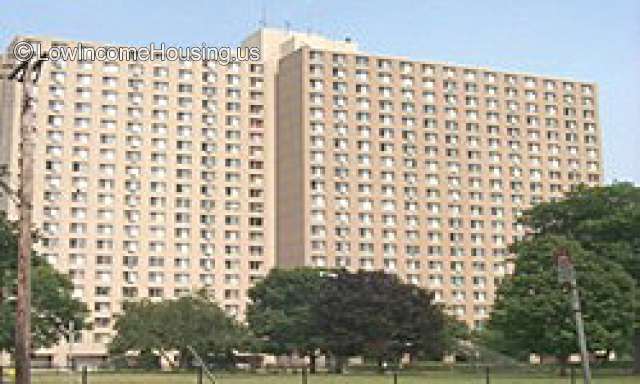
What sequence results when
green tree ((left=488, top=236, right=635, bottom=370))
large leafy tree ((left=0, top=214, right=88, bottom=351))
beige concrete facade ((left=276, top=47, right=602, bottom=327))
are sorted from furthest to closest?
beige concrete facade ((left=276, top=47, right=602, bottom=327)) → large leafy tree ((left=0, top=214, right=88, bottom=351)) → green tree ((left=488, top=236, right=635, bottom=370))

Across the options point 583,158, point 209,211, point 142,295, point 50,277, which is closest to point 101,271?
point 142,295

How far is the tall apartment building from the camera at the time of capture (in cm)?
15850

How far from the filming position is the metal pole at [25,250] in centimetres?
2091

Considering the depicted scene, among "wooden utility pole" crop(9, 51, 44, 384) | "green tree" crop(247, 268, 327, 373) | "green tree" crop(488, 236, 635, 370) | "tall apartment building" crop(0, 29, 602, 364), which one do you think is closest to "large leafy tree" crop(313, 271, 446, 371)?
"green tree" crop(247, 268, 327, 373)

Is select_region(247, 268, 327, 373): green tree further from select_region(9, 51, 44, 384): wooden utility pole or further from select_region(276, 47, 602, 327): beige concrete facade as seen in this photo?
select_region(9, 51, 44, 384): wooden utility pole

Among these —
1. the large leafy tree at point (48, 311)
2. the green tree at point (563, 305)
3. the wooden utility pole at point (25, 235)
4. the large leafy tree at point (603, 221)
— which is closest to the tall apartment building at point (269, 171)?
the large leafy tree at point (48, 311)

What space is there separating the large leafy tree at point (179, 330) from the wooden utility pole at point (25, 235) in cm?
9168

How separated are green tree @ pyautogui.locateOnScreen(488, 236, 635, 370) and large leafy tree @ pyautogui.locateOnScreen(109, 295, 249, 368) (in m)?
49.0

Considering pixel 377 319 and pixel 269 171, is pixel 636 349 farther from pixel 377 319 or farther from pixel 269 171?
pixel 269 171

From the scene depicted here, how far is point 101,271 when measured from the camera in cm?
15738

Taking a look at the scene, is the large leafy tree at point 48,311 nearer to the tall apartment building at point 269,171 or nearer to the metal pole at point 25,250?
the tall apartment building at point 269,171

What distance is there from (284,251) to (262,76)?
31.3 m

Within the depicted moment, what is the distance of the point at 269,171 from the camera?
170 meters

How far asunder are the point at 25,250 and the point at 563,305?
53.2 meters
